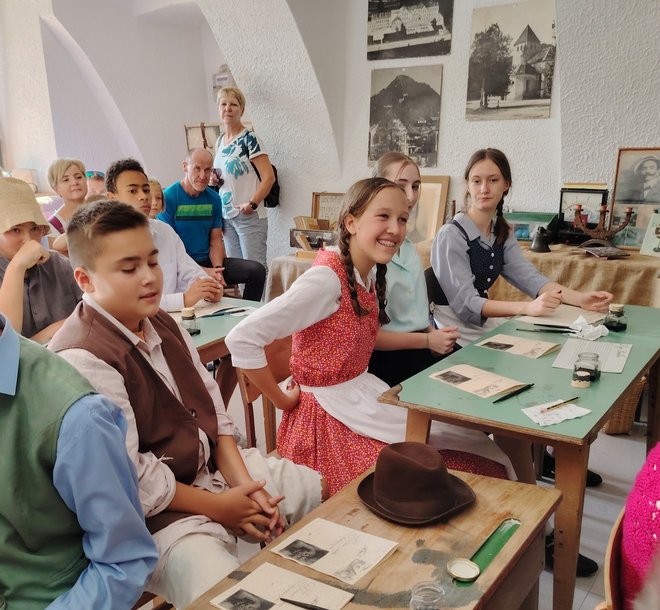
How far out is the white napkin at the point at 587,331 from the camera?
7.33 ft

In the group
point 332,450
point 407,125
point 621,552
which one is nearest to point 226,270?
point 407,125

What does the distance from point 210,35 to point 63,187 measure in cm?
357

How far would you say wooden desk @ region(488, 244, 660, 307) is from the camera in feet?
11.9

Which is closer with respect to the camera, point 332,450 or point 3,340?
point 3,340

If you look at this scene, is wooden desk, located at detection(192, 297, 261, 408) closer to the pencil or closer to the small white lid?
the pencil

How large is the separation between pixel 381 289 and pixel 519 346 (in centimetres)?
52

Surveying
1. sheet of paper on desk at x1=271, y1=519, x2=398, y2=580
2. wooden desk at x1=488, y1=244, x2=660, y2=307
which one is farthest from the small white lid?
wooden desk at x1=488, y1=244, x2=660, y2=307

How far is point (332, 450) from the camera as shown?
76.2 inches

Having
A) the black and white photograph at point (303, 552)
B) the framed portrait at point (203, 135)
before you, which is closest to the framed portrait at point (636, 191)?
the black and white photograph at point (303, 552)

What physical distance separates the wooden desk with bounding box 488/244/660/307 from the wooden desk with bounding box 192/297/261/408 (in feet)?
6.62

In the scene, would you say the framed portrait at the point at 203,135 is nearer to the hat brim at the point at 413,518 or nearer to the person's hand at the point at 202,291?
the person's hand at the point at 202,291

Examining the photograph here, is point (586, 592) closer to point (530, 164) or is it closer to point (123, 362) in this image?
point (123, 362)

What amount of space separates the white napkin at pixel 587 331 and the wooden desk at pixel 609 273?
147 centimetres

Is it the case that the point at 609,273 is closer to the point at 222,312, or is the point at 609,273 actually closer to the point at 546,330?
the point at 546,330
